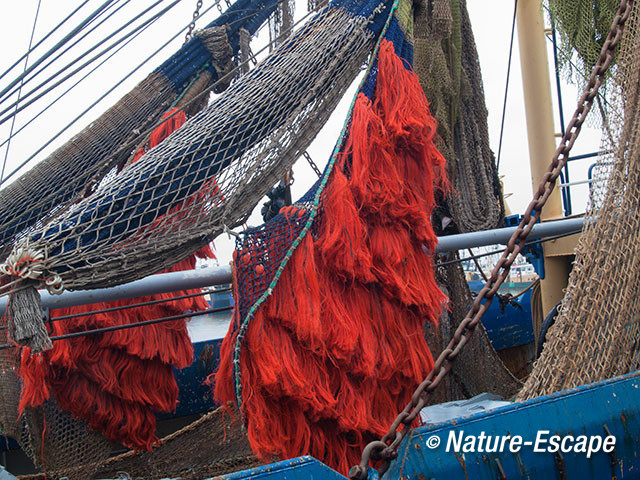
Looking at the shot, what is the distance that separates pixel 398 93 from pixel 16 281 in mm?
1590

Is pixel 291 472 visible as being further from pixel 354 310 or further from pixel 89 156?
pixel 89 156

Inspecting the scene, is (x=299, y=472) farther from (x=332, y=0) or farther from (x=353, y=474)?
(x=332, y=0)

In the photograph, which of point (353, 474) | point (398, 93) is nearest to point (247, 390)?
point (353, 474)

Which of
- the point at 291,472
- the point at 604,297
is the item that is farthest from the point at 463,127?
the point at 291,472

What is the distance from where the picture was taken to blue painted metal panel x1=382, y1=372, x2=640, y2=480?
1.65 m

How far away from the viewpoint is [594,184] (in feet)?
8.25

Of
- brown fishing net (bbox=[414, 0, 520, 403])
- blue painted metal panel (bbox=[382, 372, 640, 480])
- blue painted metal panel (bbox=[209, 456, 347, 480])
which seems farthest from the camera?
brown fishing net (bbox=[414, 0, 520, 403])

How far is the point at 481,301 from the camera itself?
1923mm

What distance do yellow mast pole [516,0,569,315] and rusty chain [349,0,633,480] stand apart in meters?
3.09

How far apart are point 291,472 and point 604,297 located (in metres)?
1.47

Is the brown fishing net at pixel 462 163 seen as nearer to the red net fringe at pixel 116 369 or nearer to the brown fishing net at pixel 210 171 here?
the brown fishing net at pixel 210 171

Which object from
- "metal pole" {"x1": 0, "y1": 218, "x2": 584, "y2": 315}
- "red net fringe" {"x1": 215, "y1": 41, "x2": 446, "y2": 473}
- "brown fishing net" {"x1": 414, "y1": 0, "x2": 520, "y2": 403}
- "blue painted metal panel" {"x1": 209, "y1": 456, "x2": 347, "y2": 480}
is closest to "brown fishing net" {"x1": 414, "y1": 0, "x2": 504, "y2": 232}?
"brown fishing net" {"x1": 414, "y1": 0, "x2": 520, "y2": 403}

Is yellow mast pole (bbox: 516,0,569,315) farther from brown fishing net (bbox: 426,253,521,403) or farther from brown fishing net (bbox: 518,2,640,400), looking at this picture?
brown fishing net (bbox: 518,2,640,400)

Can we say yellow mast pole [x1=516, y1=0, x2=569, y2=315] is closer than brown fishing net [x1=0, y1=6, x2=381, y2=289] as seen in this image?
No
